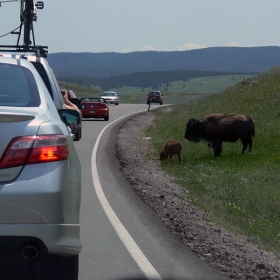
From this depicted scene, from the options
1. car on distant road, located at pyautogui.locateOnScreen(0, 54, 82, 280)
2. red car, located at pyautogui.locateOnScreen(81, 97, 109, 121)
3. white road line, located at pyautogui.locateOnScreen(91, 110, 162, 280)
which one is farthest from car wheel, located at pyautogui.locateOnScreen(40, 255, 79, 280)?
red car, located at pyautogui.locateOnScreen(81, 97, 109, 121)

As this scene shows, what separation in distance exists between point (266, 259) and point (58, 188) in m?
3.66

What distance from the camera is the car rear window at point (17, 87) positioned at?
4887mm

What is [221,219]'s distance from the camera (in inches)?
388

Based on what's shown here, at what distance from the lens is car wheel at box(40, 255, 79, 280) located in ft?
15.5

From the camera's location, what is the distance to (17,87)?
201 inches

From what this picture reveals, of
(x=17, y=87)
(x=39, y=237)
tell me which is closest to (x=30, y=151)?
(x=39, y=237)

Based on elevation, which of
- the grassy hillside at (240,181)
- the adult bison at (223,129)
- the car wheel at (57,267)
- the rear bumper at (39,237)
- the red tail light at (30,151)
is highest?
the red tail light at (30,151)

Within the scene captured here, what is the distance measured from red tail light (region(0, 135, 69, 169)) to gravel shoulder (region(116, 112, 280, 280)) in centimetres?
278

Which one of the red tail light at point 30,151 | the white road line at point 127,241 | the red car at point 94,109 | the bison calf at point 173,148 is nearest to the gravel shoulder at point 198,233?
the white road line at point 127,241

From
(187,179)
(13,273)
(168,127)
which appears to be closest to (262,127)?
(168,127)

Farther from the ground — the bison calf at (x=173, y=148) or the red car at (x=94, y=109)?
the bison calf at (x=173, y=148)

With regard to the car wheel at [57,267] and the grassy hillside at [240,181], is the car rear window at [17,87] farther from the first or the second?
the grassy hillside at [240,181]

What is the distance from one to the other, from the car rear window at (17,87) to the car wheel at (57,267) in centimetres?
116

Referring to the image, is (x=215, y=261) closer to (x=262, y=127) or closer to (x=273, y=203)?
(x=273, y=203)
